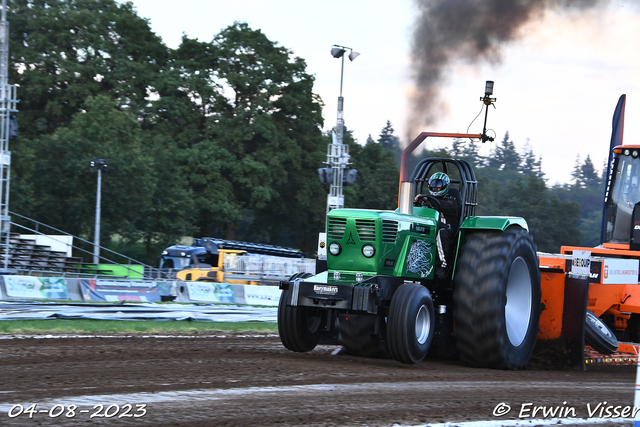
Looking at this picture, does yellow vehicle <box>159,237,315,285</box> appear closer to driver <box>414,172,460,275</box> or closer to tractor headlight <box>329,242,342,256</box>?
driver <box>414,172,460,275</box>

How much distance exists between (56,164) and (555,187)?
245 feet

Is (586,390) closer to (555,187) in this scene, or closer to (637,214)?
(637,214)

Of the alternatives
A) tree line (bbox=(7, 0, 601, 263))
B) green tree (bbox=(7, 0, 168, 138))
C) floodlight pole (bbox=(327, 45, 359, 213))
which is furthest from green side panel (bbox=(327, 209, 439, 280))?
green tree (bbox=(7, 0, 168, 138))

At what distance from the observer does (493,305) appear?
316 inches

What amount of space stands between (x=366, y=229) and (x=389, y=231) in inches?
10.1

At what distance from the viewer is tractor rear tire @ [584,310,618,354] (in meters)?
9.01

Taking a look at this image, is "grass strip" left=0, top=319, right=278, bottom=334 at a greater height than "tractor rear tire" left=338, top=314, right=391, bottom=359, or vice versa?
"tractor rear tire" left=338, top=314, right=391, bottom=359

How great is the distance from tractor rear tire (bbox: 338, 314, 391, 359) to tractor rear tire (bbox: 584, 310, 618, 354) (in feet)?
8.25

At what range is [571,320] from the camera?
891 centimetres

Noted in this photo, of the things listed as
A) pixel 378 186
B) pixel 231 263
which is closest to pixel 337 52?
pixel 231 263

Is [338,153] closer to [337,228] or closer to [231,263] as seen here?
[231,263]

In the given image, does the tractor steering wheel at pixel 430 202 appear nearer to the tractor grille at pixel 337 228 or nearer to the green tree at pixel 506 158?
the tractor grille at pixel 337 228

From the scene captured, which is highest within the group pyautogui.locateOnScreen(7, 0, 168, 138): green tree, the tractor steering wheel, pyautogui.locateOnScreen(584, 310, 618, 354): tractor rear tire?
pyautogui.locateOnScreen(7, 0, 168, 138): green tree

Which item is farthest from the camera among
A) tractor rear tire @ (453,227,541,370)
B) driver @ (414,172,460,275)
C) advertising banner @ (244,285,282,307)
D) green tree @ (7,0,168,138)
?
green tree @ (7,0,168,138)
